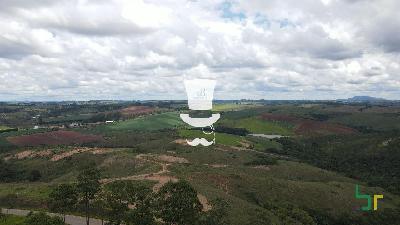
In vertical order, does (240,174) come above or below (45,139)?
above

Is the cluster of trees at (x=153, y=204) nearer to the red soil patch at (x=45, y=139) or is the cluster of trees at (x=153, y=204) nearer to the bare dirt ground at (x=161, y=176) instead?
the bare dirt ground at (x=161, y=176)

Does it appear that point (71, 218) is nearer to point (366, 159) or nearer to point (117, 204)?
point (117, 204)

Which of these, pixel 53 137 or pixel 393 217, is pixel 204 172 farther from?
pixel 53 137

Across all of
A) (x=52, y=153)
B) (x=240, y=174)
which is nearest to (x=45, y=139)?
(x=52, y=153)

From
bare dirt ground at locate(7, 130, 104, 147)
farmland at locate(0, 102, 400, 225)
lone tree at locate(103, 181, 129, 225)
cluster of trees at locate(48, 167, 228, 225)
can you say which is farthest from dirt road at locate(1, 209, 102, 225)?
bare dirt ground at locate(7, 130, 104, 147)

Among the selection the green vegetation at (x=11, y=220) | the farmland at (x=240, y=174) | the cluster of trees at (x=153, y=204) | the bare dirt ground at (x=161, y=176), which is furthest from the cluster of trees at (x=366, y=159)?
the green vegetation at (x=11, y=220)

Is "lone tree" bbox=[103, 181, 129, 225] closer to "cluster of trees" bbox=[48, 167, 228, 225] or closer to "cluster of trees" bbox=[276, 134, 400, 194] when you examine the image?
"cluster of trees" bbox=[48, 167, 228, 225]

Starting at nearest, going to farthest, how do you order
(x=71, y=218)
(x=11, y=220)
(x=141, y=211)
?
1. (x=141, y=211)
2. (x=11, y=220)
3. (x=71, y=218)

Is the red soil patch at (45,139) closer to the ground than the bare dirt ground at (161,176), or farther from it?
closer to the ground

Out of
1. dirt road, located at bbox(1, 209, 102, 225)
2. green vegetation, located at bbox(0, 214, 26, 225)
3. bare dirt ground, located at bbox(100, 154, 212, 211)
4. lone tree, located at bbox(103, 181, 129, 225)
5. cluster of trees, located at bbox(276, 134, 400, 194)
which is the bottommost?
cluster of trees, located at bbox(276, 134, 400, 194)

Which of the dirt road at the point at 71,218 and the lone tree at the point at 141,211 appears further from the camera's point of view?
the dirt road at the point at 71,218

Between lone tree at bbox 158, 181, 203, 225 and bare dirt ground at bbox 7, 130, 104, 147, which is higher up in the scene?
lone tree at bbox 158, 181, 203, 225

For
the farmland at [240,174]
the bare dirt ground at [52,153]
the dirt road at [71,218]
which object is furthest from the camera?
the bare dirt ground at [52,153]

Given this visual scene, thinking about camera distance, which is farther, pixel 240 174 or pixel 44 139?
pixel 44 139
